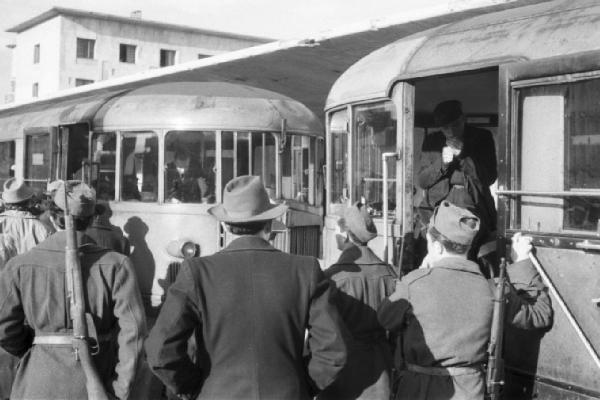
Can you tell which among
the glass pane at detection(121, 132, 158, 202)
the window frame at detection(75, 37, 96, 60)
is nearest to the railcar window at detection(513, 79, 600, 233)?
the glass pane at detection(121, 132, 158, 202)

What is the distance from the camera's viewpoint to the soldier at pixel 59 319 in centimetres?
374

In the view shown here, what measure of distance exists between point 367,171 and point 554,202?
1.92 metres

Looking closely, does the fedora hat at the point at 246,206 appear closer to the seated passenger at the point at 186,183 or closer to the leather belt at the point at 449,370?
the leather belt at the point at 449,370

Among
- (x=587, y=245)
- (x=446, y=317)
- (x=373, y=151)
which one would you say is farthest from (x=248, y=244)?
(x=373, y=151)

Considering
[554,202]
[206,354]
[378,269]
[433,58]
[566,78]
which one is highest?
[433,58]

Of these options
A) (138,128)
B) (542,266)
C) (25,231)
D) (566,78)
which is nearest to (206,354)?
(542,266)

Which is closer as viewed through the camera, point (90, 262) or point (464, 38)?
point (90, 262)

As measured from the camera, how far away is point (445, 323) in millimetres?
3533

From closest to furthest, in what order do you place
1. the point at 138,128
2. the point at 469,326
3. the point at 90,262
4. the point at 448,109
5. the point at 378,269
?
the point at 469,326, the point at 90,262, the point at 378,269, the point at 448,109, the point at 138,128

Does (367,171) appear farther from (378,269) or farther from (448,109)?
(378,269)

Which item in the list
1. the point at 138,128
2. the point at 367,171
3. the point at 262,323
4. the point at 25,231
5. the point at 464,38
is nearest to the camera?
the point at 262,323

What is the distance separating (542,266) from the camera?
396 centimetres

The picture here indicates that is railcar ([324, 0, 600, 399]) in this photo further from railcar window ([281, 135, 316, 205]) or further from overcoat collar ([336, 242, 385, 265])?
railcar window ([281, 135, 316, 205])

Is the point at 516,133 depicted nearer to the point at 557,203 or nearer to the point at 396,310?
the point at 557,203
